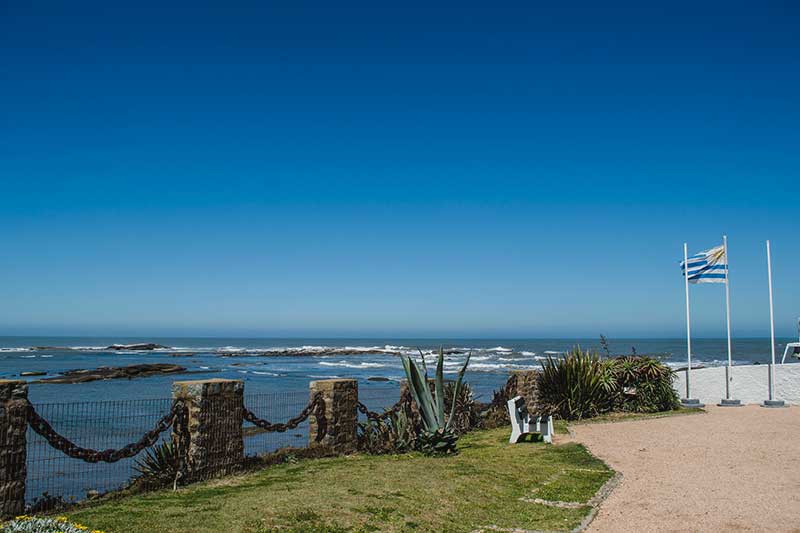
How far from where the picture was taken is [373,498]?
795 centimetres

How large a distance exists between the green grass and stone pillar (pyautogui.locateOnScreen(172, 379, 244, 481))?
0.97 ft

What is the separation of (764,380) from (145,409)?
19.1 metres

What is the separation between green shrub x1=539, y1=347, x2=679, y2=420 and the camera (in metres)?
16.8

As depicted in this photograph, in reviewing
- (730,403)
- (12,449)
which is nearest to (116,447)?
(12,449)

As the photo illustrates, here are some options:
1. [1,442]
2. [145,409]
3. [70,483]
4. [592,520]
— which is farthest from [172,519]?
[145,409]

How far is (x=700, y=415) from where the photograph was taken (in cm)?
1723

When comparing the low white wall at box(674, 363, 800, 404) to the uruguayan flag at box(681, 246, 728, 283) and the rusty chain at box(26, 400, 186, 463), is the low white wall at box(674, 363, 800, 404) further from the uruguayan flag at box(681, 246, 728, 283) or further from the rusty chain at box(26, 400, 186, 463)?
the rusty chain at box(26, 400, 186, 463)

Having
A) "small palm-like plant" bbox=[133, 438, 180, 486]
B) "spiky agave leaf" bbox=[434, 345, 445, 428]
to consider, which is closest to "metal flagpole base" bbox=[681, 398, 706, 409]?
"spiky agave leaf" bbox=[434, 345, 445, 428]

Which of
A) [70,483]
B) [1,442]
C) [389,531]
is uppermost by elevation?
[1,442]

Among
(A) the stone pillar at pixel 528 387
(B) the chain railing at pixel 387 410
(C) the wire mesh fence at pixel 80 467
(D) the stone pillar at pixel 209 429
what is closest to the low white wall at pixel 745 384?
(A) the stone pillar at pixel 528 387

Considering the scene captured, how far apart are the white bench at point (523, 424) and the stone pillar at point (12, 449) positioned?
8.52 meters

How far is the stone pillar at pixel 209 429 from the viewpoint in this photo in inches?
371

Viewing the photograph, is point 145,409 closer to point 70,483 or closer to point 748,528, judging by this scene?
point 70,483

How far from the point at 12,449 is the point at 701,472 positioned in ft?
29.9
